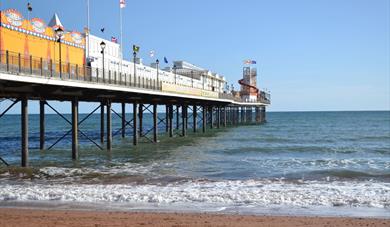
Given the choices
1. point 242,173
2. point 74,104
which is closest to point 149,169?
point 242,173

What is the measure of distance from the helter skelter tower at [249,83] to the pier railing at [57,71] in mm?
52577

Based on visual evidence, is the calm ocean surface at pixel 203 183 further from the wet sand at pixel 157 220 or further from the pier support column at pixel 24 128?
the wet sand at pixel 157 220

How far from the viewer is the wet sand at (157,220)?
9500 millimetres

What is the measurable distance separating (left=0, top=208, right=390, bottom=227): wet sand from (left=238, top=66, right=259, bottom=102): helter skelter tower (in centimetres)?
6644

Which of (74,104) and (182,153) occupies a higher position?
(74,104)

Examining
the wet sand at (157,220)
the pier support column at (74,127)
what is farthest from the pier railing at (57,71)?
the wet sand at (157,220)

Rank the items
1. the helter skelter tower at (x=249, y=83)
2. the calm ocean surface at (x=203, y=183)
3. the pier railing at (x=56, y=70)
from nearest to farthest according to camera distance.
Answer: the calm ocean surface at (x=203, y=183), the pier railing at (x=56, y=70), the helter skelter tower at (x=249, y=83)

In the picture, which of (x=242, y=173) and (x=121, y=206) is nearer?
(x=121, y=206)

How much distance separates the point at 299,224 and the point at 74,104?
15.4m

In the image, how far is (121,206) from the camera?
38.4 feet

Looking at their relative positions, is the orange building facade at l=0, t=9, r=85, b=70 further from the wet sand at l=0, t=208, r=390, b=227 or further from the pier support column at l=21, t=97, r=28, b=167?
the wet sand at l=0, t=208, r=390, b=227

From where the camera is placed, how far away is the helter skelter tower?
8194 cm

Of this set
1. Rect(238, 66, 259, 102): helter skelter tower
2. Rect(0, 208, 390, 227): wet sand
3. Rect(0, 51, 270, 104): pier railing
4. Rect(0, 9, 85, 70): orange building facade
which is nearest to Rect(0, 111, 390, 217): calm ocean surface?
Rect(0, 208, 390, 227): wet sand

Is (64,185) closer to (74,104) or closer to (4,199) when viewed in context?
(4,199)
